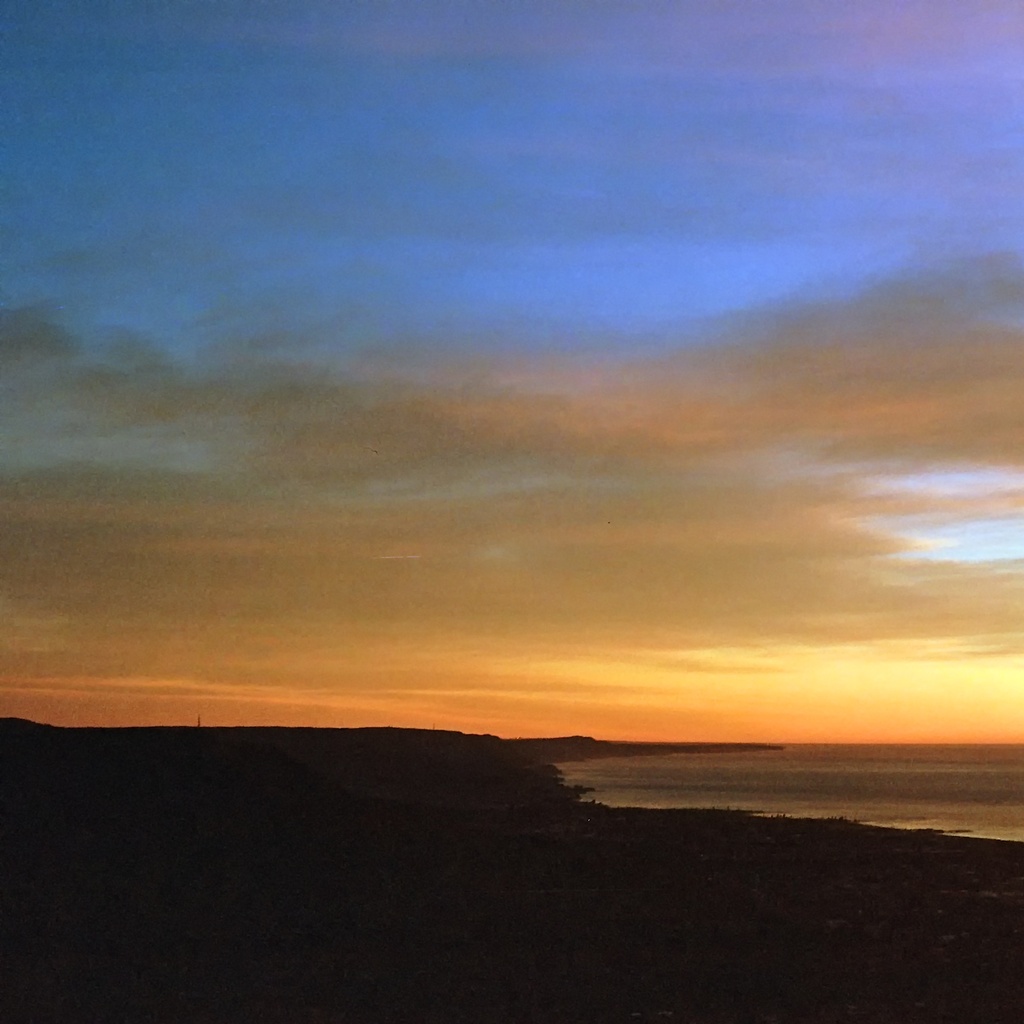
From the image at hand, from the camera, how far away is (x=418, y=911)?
30.8 meters

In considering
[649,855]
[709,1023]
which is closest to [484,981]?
[709,1023]

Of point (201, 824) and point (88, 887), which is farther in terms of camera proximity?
point (201, 824)

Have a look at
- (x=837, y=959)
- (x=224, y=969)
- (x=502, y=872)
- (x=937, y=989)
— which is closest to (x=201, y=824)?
(x=502, y=872)

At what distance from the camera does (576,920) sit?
99.1 ft

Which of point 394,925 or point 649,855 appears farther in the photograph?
point 649,855

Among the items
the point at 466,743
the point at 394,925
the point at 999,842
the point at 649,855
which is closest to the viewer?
the point at 394,925

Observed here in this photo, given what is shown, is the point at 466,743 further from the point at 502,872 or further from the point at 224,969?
the point at 224,969

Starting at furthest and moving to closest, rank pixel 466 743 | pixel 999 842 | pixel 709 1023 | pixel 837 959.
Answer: pixel 466 743, pixel 999 842, pixel 837 959, pixel 709 1023

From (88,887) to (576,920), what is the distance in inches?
493

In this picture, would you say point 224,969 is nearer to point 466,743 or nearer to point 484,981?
point 484,981

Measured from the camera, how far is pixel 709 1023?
825 inches

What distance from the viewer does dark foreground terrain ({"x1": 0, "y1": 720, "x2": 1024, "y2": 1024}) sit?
73.8 ft

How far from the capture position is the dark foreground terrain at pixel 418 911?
22.5 metres

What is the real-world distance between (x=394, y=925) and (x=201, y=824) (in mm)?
9889
